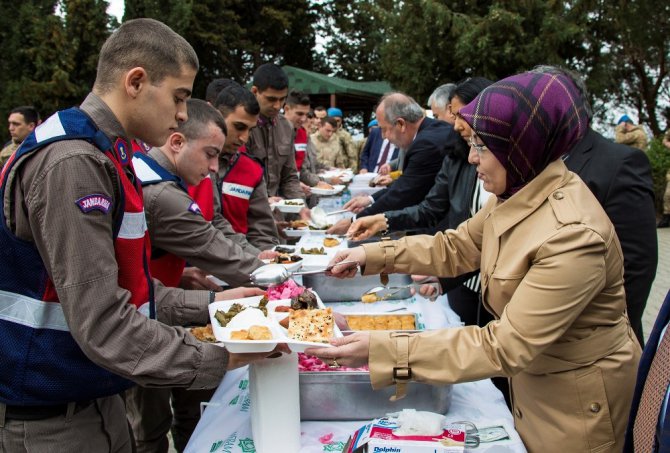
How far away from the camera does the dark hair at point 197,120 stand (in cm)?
230

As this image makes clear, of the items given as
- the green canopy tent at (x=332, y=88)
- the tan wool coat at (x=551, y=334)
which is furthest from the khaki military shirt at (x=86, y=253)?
the green canopy tent at (x=332, y=88)

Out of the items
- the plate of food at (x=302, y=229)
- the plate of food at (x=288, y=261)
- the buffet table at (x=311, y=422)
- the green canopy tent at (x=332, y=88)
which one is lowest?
the buffet table at (x=311, y=422)

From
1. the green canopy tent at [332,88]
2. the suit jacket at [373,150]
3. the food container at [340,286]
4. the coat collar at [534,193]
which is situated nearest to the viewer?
the coat collar at [534,193]

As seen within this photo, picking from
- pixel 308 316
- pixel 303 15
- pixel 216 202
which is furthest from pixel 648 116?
pixel 308 316

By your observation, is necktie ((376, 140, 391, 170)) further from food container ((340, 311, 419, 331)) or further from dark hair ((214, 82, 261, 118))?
food container ((340, 311, 419, 331))

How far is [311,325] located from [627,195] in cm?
133

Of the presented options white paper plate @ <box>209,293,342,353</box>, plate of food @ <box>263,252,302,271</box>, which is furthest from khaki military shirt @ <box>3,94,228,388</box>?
plate of food @ <box>263,252,302,271</box>

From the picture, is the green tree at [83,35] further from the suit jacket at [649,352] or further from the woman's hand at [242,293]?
the suit jacket at [649,352]

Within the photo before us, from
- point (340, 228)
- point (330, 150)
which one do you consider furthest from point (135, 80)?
point (330, 150)

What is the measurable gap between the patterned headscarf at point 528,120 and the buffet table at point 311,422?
0.68 m

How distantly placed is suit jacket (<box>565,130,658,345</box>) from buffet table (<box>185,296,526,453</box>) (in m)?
0.77

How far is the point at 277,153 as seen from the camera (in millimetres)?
4496

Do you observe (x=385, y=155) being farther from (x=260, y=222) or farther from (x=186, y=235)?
(x=186, y=235)

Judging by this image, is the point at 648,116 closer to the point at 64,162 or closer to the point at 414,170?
the point at 414,170
